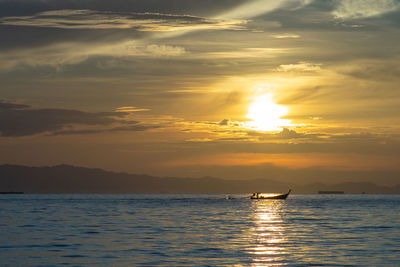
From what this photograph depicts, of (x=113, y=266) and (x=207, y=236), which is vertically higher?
(x=207, y=236)

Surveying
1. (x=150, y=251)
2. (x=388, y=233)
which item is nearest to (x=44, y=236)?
(x=150, y=251)

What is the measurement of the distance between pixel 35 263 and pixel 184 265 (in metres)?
12.3

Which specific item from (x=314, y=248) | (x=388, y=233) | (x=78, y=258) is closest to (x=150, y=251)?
(x=78, y=258)

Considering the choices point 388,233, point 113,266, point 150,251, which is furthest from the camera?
point 388,233

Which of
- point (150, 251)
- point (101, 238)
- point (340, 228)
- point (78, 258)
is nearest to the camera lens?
point (78, 258)

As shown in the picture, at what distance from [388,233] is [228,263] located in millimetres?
38822

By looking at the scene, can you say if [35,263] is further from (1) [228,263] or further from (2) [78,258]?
(1) [228,263]

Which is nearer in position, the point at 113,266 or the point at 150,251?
the point at 113,266

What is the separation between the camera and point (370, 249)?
61875 mm

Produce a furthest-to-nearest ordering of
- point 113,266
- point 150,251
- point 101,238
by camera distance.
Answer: point 101,238
point 150,251
point 113,266

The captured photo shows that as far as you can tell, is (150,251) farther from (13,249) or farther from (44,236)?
(44,236)

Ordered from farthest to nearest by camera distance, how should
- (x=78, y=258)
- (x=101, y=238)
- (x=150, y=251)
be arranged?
(x=101, y=238)
(x=150, y=251)
(x=78, y=258)

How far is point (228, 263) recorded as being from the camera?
50500 mm

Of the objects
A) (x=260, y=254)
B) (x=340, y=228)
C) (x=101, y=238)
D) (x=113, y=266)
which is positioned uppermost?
(x=340, y=228)
